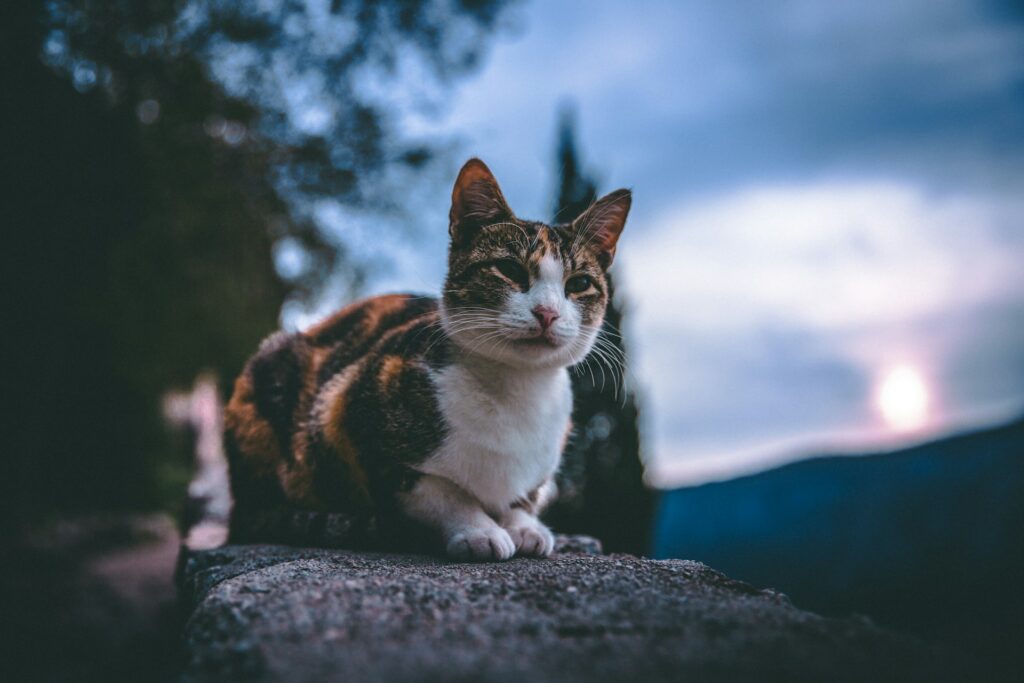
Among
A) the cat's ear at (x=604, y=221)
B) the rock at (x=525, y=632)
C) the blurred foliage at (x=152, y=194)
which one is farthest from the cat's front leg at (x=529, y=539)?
the blurred foliage at (x=152, y=194)

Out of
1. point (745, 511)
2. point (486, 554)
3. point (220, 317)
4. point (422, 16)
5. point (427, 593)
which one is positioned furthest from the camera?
point (220, 317)

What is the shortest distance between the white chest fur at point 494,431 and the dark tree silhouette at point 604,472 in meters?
2.55

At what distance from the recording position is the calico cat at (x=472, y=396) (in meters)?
2.30

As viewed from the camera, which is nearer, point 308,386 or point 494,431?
point 494,431

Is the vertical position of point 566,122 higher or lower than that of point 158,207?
higher

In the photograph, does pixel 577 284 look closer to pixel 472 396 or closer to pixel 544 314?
pixel 544 314

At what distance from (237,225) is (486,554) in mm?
6764

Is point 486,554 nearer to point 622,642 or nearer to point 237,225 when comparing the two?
point 622,642

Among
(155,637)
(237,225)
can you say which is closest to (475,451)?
(155,637)

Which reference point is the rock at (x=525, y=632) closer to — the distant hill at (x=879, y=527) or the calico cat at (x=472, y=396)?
the calico cat at (x=472, y=396)

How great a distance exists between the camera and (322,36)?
6992 millimetres

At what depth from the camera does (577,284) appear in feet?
8.32

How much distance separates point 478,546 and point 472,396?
1.79ft

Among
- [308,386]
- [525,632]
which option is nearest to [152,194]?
[308,386]
